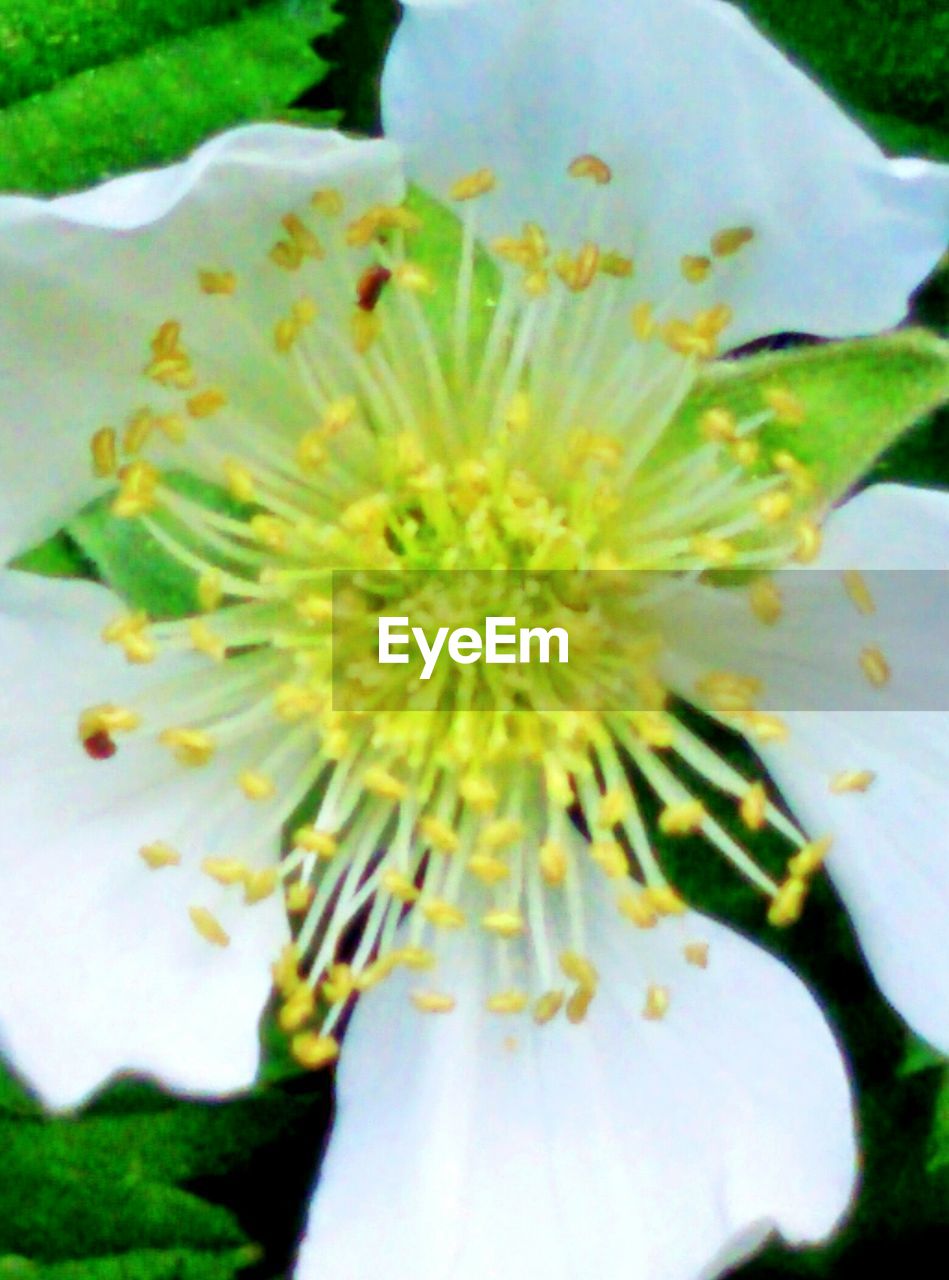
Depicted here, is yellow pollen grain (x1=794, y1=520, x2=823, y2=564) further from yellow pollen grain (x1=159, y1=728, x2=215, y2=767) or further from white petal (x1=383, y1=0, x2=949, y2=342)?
yellow pollen grain (x1=159, y1=728, x2=215, y2=767)

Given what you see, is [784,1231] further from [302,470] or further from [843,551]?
[302,470]

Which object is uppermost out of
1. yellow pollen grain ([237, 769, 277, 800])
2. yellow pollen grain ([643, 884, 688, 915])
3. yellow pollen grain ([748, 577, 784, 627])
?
yellow pollen grain ([748, 577, 784, 627])

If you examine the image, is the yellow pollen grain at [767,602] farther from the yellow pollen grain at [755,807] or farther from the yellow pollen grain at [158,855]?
the yellow pollen grain at [158,855]

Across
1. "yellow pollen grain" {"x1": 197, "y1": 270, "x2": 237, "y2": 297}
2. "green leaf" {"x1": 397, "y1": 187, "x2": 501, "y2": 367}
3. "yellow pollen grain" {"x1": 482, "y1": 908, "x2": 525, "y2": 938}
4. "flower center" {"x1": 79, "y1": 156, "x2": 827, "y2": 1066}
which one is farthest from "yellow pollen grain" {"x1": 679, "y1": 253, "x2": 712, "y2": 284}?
"yellow pollen grain" {"x1": 482, "y1": 908, "x2": 525, "y2": 938}

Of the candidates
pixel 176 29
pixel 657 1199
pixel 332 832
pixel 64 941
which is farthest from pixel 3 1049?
pixel 176 29

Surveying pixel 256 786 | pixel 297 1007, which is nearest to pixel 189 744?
pixel 256 786

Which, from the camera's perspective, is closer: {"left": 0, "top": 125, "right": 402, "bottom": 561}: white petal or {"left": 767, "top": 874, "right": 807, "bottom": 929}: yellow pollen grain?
{"left": 0, "top": 125, "right": 402, "bottom": 561}: white petal
